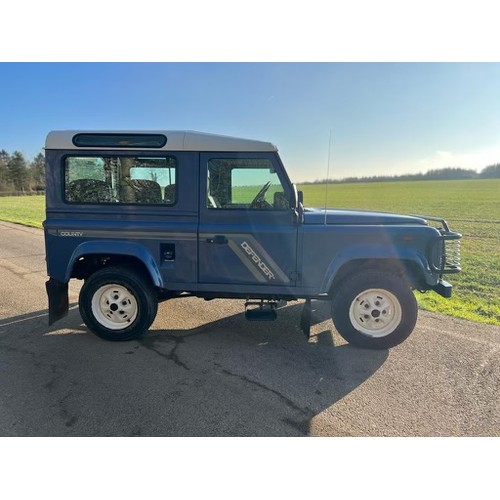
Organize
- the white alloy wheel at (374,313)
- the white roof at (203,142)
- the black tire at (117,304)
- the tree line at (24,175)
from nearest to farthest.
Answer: the white roof at (203,142)
the white alloy wheel at (374,313)
the black tire at (117,304)
the tree line at (24,175)

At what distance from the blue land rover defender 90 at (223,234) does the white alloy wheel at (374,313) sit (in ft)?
0.04

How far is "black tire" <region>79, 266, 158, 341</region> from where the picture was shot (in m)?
3.95

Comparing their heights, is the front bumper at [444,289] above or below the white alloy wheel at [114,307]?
above

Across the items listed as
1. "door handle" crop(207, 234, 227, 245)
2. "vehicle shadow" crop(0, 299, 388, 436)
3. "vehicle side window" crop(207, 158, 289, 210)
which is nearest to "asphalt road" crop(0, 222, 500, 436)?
"vehicle shadow" crop(0, 299, 388, 436)

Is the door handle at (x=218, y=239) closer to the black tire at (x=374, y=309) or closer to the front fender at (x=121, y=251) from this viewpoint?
the front fender at (x=121, y=251)

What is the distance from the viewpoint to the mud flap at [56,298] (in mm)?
4020

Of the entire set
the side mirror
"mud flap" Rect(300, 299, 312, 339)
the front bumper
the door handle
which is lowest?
"mud flap" Rect(300, 299, 312, 339)

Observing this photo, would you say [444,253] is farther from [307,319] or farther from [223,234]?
[223,234]

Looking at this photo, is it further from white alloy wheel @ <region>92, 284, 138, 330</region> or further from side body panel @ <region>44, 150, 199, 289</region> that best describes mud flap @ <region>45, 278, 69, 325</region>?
white alloy wheel @ <region>92, 284, 138, 330</region>

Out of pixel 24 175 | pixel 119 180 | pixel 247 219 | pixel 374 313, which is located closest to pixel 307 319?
pixel 374 313

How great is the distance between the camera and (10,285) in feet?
20.0

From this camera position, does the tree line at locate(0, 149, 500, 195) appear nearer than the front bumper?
No

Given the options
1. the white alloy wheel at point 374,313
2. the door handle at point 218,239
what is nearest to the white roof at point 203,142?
the door handle at point 218,239

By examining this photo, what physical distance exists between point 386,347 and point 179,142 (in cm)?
329
